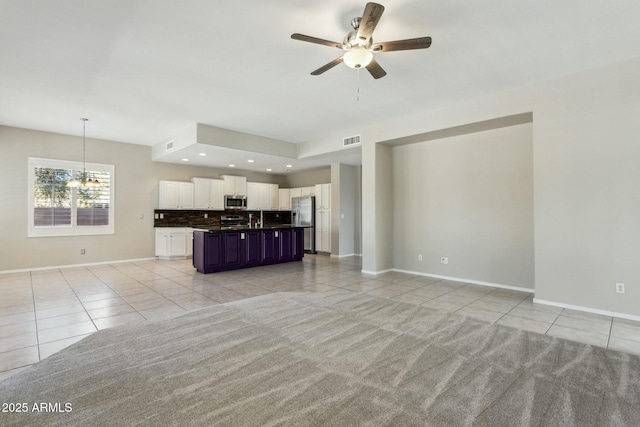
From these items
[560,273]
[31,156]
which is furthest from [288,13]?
[31,156]

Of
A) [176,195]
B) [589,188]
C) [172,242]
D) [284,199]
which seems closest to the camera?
[589,188]

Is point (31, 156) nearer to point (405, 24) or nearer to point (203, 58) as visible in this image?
point (203, 58)

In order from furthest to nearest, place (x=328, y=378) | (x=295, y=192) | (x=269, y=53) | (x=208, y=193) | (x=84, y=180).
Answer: (x=295, y=192)
(x=208, y=193)
(x=84, y=180)
(x=269, y=53)
(x=328, y=378)

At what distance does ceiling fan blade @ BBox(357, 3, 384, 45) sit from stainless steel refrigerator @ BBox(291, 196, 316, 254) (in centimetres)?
707

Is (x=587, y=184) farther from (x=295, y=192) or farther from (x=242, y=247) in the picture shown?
(x=295, y=192)

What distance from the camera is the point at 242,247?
22.8 feet

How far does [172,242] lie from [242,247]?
2.67 m

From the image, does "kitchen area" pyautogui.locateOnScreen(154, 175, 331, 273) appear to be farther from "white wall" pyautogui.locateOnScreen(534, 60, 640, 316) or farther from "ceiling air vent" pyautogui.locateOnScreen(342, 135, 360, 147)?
"white wall" pyautogui.locateOnScreen(534, 60, 640, 316)

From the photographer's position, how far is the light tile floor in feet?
10.4

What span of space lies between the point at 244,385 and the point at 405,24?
11.2ft

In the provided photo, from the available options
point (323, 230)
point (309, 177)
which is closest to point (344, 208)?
point (323, 230)

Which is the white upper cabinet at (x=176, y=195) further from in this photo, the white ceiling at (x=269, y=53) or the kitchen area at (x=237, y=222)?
the white ceiling at (x=269, y=53)

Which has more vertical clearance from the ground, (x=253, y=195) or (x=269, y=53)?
(x=269, y=53)

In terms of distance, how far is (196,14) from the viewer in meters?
2.81
